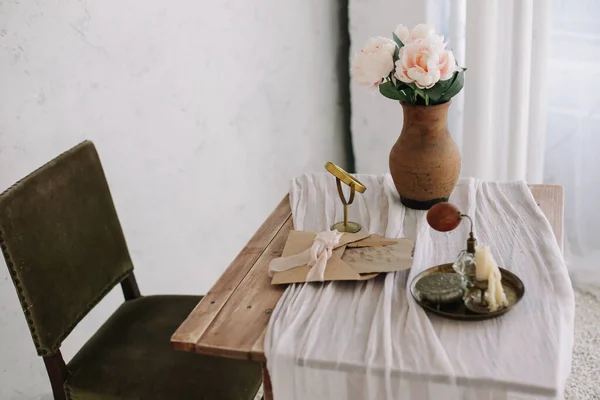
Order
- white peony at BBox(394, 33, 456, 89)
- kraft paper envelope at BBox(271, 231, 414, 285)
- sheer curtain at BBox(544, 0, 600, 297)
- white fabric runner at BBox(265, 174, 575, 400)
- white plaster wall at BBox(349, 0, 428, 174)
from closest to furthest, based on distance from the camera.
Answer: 1. white fabric runner at BBox(265, 174, 575, 400)
2. kraft paper envelope at BBox(271, 231, 414, 285)
3. white peony at BBox(394, 33, 456, 89)
4. sheer curtain at BBox(544, 0, 600, 297)
5. white plaster wall at BBox(349, 0, 428, 174)

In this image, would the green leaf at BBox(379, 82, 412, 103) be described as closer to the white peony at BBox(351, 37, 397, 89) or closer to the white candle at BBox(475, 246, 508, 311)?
the white peony at BBox(351, 37, 397, 89)

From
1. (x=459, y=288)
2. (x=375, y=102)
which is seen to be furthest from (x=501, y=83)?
(x=459, y=288)

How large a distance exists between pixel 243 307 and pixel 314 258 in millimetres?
166

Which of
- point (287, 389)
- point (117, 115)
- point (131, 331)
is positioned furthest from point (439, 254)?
point (117, 115)

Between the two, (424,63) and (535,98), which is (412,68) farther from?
(535,98)

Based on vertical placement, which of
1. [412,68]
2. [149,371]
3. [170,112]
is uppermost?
[412,68]

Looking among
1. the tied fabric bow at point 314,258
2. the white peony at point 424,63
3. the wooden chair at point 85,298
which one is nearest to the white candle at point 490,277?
the tied fabric bow at point 314,258

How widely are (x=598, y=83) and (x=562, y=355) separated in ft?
4.95

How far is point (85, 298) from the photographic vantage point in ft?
4.75

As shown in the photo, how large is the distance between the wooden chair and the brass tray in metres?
0.41

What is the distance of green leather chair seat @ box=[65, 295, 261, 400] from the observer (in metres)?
1.33

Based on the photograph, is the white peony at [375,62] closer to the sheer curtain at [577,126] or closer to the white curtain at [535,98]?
the white curtain at [535,98]

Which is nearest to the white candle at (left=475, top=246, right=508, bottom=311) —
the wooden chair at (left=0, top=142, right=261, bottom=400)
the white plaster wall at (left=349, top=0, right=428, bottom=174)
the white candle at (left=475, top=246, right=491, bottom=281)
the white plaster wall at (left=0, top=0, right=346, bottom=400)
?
the white candle at (left=475, top=246, right=491, bottom=281)

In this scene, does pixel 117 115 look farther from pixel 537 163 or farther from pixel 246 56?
pixel 537 163
